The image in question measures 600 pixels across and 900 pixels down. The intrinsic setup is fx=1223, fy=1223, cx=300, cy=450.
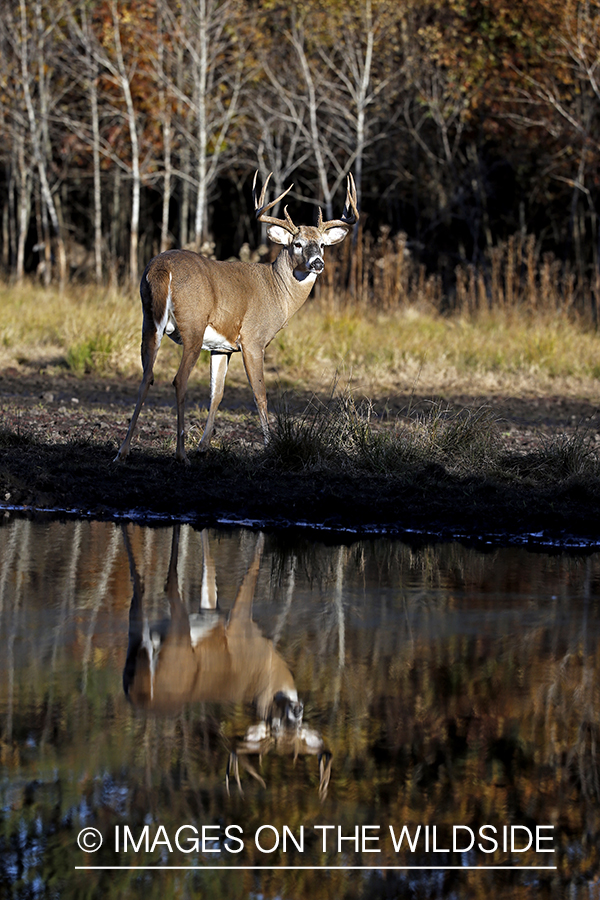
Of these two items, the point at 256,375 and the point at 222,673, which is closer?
the point at 222,673

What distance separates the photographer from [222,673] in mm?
4895

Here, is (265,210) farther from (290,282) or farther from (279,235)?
(290,282)

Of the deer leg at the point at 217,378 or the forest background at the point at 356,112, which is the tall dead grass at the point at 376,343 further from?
the forest background at the point at 356,112

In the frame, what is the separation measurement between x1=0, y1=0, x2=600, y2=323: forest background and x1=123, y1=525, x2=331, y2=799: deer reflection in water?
18.9 m

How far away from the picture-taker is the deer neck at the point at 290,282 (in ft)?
36.0

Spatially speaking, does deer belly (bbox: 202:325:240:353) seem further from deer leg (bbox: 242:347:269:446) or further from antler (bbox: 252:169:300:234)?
antler (bbox: 252:169:300:234)

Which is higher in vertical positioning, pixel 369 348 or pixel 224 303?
pixel 224 303

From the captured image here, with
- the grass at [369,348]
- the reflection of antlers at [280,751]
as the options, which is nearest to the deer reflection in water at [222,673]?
the reflection of antlers at [280,751]

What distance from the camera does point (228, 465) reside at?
9.57 m

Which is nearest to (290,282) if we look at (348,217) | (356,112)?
(348,217)

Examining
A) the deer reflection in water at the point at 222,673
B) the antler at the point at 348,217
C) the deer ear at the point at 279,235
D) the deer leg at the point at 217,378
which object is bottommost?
the deer reflection in water at the point at 222,673

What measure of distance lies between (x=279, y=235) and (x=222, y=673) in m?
6.87

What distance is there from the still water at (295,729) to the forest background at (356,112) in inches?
715

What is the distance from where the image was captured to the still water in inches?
133
